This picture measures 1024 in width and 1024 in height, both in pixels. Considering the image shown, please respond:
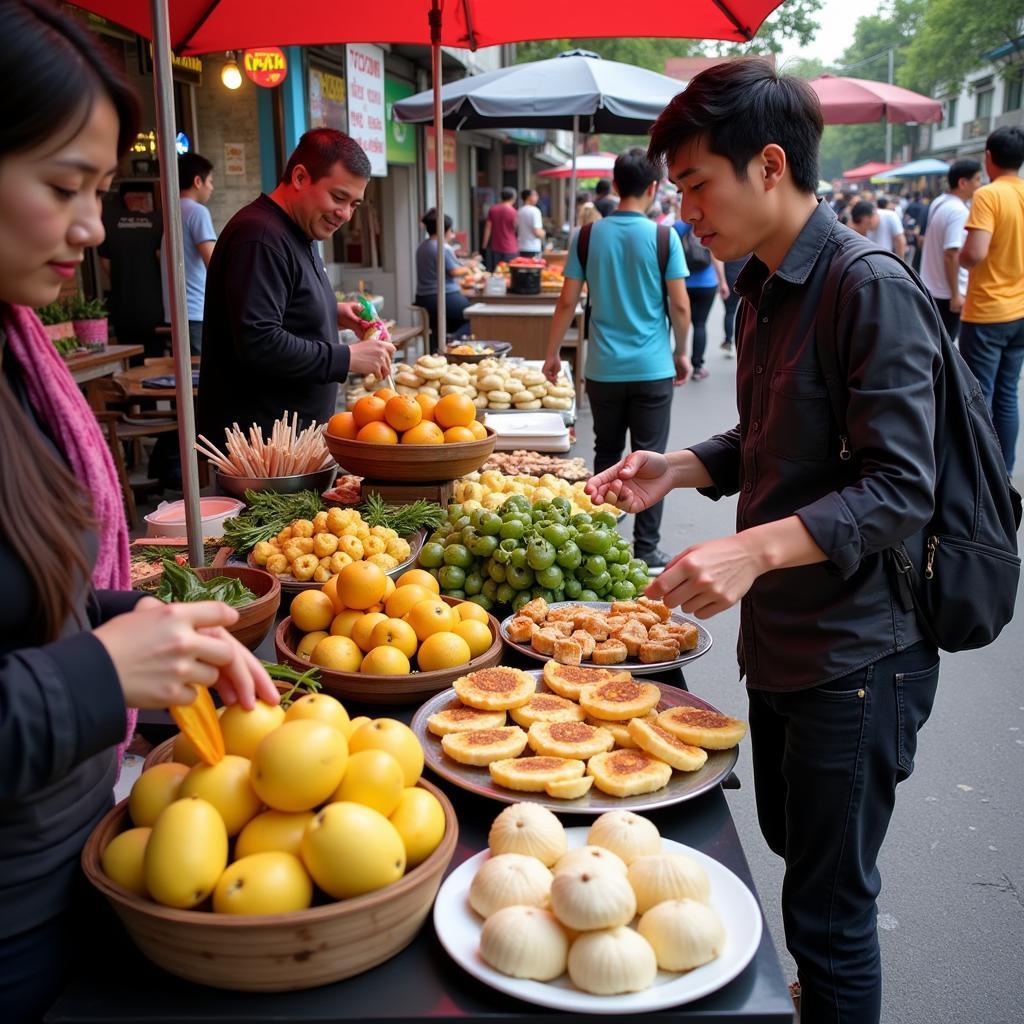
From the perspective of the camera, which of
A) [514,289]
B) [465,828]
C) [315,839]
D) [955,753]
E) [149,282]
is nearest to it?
[315,839]

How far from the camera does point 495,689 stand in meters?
2.03

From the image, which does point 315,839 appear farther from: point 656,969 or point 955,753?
point 955,753

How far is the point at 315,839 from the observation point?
1.27m

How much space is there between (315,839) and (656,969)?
1.64ft

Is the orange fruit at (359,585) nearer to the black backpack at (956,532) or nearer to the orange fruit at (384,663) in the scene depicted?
the orange fruit at (384,663)

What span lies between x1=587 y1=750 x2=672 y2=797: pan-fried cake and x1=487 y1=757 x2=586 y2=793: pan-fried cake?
4 centimetres

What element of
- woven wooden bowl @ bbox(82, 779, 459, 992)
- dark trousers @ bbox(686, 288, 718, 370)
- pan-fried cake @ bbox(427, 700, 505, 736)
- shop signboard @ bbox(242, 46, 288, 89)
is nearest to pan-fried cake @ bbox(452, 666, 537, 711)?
pan-fried cake @ bbox(427, 700, 505, 736)

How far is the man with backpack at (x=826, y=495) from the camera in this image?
194 cm

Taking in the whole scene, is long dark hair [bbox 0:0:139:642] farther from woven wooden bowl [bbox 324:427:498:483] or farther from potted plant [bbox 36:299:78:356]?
potted plant [bbox 36:299:78:356]

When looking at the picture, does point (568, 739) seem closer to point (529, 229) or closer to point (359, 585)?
point (359, 585)

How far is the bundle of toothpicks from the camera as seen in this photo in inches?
135

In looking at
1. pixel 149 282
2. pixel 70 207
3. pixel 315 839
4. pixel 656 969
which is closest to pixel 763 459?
pixel 656 969

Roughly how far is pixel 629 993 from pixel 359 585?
1.21 metres

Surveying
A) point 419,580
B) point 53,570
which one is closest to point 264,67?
point 419,580
